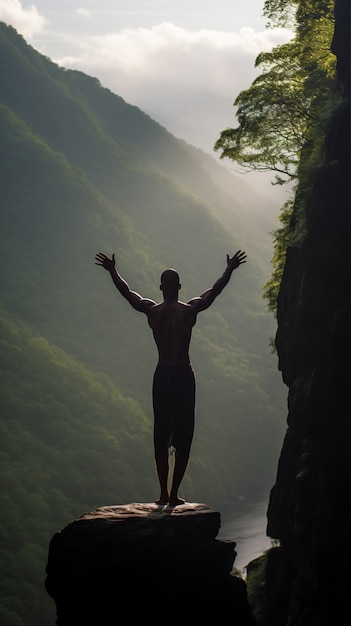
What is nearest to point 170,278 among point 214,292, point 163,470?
point 214,292

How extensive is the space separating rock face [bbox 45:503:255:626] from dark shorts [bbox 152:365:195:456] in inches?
48.5

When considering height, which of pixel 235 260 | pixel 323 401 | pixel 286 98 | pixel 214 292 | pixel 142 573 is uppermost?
pixel 286 98

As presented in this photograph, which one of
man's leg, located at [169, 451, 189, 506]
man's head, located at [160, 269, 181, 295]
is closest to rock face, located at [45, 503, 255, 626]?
man's leg, located at [169, 451, 189, 506]

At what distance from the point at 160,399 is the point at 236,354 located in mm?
120146

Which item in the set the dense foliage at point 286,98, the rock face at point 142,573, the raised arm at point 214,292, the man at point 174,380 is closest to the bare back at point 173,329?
the man at point 174,380

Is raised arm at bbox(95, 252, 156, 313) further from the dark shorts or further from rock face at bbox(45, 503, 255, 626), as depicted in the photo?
rock face at bbox(45, 503, 255, 626)

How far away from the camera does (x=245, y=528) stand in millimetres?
85438

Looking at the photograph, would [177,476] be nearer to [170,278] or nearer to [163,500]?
[163,500]

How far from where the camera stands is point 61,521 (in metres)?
81.6

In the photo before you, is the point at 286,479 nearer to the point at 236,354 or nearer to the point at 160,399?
the point at 160,399

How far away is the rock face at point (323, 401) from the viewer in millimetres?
22391

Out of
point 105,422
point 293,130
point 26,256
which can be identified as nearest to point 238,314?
point 26,256

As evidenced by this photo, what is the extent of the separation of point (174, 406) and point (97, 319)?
118508 mm

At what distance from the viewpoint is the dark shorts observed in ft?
44.3
